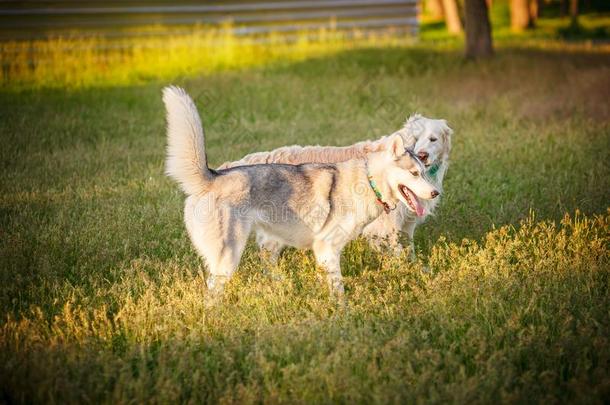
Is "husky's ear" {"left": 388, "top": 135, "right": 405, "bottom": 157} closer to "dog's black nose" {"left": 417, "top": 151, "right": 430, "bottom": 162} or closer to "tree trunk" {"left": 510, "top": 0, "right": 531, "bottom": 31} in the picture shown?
"dog's black nose" {"left": 417, "top": 151, "right": 430, "bottom": 162}

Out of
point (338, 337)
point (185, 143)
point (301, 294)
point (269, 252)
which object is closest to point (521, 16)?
point (269, 252)

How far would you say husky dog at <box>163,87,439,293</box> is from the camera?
543 cm

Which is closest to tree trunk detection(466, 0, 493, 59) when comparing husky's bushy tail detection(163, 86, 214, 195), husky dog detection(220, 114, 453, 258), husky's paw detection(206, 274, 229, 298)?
husky dog detection(220, 114, 453, 258)

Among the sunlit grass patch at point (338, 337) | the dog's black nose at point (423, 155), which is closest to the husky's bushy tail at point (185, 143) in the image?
the sunlit grass patch at point (338, 337)

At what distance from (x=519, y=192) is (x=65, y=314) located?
5925 millimetres

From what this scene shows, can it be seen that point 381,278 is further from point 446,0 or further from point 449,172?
point 446,0

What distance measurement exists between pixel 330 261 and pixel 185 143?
1.61 m

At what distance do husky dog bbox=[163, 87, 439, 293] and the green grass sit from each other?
38 centimetres

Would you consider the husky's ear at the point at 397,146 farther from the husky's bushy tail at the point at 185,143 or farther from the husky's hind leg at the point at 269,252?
the husky's bushy tail at the point at 185,143

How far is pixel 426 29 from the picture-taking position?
115 ft

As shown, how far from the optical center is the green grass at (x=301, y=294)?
4383 mm

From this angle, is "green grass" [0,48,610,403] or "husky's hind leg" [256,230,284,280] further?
"husky's hind leg" [256,230,284,280]

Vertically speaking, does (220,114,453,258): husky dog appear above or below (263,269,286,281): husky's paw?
above

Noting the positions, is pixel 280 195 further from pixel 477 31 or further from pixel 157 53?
pixel 157 53
